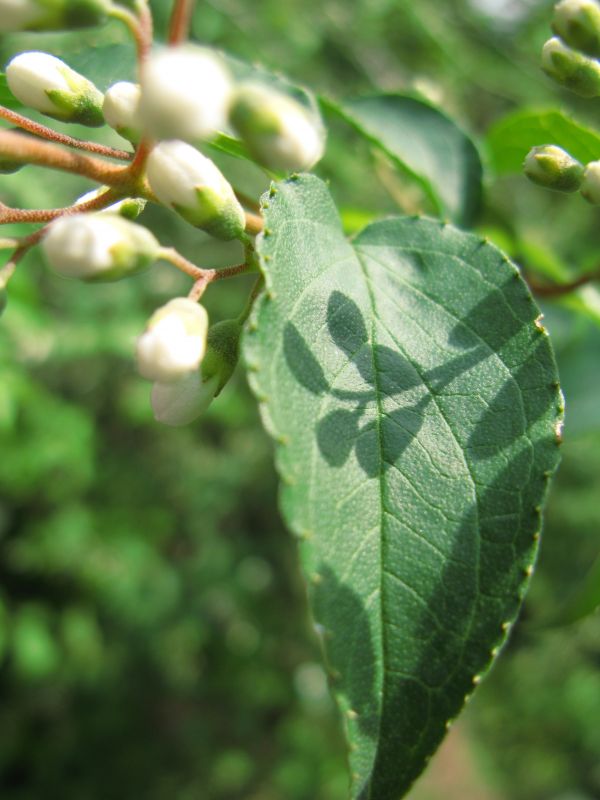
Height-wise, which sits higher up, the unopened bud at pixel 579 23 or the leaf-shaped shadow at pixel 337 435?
the unopened bud at pixel 579 23

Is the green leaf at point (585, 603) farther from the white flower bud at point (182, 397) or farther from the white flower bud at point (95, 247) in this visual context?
the white flower bud at point (95, 247)

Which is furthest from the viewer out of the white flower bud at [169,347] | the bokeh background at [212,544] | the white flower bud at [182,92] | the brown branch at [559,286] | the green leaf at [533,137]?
the bokeh background at [212,544]

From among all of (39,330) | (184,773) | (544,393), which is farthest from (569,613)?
(184,773)

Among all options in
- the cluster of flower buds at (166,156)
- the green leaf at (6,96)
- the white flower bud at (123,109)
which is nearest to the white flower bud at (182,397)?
the cluster of flower buds at (166,156)

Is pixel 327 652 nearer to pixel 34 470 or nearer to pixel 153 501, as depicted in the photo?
pixel 34 470

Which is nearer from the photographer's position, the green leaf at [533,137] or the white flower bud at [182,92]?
the white flower bud at [182,92]
